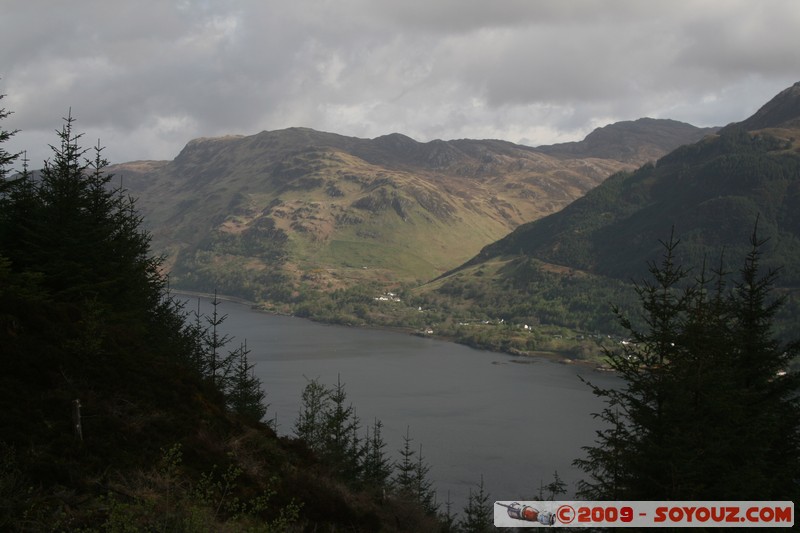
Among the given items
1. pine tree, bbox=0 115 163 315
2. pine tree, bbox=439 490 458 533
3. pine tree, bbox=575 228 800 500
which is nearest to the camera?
pine tree, bbox=575 228 800 500

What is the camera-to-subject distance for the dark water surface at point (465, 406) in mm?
90375

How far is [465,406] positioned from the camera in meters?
129

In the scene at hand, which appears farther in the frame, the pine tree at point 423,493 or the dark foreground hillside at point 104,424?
the pine tree at point 423,493

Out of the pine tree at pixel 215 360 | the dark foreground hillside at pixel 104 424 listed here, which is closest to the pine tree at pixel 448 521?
the dark foreground hillside at pixel 104 424

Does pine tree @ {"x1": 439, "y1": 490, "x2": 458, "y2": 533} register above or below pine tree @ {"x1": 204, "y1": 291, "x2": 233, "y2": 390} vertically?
below

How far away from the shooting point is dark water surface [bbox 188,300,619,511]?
9038cm

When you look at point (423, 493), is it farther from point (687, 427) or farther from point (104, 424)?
point (104, 424)

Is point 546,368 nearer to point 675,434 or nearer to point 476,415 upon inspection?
point 476,415

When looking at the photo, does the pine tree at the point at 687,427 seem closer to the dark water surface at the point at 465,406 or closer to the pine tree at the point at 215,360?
the pine tree at the point at 215,360

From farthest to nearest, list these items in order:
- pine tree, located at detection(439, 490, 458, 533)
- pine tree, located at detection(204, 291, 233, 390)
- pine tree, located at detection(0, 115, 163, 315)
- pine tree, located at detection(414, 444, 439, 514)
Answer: pine tree, located at detection(414, 444, 439, 514), pine tree, located at detection(204, 291, 233, 390), pine tree, located at detection(439, 490, 458, 533), pine tree, located at detection(0, 115, 163, 315)

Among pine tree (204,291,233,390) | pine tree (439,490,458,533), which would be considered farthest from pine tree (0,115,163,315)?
pine tree (439,490,458,533)

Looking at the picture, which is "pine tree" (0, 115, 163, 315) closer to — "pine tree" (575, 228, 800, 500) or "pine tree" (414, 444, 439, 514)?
"pine tree" (575, 228, 800, 500)

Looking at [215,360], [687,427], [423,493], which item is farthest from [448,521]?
[687,427]

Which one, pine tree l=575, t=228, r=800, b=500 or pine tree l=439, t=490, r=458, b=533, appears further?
pine tree l=439, t=490, r=458, b=533
